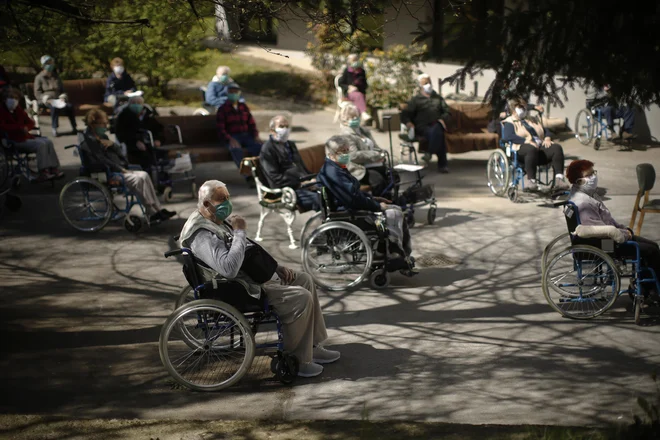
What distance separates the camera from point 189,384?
596 centimetres

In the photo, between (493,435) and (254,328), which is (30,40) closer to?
(254,328)

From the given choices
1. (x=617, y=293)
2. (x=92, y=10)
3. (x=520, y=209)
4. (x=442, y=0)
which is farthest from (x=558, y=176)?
(x=92, y=10)

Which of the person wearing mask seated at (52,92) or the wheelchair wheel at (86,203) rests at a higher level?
the person wearing mask seated at (52,92)

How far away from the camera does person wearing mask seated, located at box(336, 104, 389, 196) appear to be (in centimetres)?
1027

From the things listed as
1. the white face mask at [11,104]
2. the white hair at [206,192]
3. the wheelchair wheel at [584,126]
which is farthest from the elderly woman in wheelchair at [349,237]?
the wheelchair wheel at [584,126]

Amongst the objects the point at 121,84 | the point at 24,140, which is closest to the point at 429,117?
the point at 24,140

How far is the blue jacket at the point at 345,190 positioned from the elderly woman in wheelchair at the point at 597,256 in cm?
183

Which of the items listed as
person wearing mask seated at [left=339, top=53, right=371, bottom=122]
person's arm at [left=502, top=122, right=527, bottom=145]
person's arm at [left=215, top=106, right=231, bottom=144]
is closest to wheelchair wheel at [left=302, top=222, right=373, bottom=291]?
person's arm at [left=502, top=122, right=527, bottom=145]

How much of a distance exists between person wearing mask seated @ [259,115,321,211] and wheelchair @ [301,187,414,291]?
3.98 ft

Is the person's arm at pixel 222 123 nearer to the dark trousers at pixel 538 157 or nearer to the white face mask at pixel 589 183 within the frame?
the dark trousers at pixel 538 157

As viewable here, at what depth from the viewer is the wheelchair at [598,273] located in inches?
282

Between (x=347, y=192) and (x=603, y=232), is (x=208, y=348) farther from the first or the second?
(x=603, y=232)

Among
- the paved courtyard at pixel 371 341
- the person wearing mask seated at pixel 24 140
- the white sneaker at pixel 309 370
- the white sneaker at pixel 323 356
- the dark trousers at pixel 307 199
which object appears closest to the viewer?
the paved courtyard at pixel 371 341

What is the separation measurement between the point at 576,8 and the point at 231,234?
2.78m
